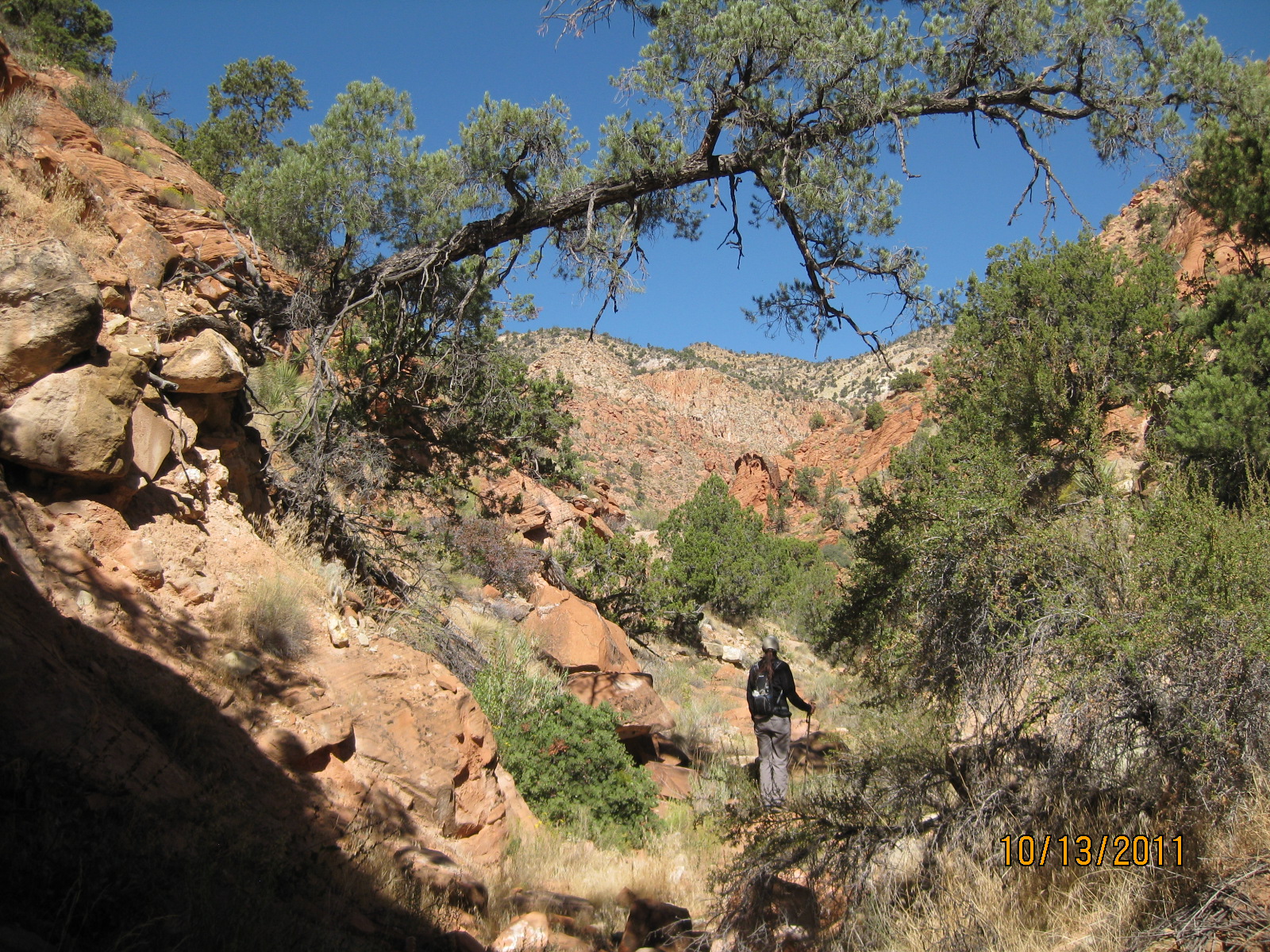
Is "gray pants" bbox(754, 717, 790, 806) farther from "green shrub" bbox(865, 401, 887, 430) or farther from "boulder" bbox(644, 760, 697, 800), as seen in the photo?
"green shrub" bbox(865, 401, 887, 430)

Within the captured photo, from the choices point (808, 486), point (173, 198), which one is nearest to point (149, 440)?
point (173, 198)

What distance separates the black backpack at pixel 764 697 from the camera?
679 cm

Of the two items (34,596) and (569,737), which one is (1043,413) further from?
(34,596)

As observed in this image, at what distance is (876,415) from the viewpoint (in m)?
50.3

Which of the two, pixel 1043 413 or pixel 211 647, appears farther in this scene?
pixel 1043 413

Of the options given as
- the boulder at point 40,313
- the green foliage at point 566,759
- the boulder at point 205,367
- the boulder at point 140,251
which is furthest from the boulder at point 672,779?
the boulder at point 140,251

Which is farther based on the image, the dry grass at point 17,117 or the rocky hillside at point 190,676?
the dry grass at point 17,117

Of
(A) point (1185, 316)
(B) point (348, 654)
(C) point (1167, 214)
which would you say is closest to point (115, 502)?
(B) point (348, 654)

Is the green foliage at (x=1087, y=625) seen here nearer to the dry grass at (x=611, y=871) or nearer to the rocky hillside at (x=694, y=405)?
the dry grass at (x=611, y=871)

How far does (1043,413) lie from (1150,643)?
857 centimetres

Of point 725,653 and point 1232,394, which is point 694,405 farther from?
point 1232,394

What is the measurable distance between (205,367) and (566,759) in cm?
429

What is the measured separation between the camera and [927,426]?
1373 inches
